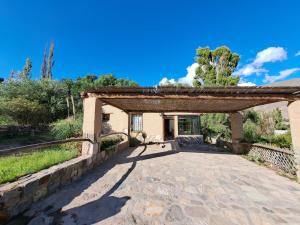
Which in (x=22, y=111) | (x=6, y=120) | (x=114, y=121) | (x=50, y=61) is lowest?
(x=114, y=121)

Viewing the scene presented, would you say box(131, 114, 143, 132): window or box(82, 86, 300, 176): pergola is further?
box(131, 114, 143, 132): window

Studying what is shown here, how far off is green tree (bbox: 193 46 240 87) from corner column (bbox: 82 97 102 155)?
1603cm

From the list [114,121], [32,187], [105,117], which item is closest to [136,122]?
[114,121]

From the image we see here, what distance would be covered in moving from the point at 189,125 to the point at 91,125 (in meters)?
11.4

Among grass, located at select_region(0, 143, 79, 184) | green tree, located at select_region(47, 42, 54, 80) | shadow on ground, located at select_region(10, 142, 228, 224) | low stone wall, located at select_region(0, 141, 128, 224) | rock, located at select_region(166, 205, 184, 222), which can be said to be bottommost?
rock, located at select_region(166, 205, 184, 222)

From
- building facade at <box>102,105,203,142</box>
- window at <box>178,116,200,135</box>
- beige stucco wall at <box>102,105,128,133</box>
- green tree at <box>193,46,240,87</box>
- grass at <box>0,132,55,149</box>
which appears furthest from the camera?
green tree at <box>193,46,240,87</box>

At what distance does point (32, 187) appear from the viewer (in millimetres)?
2959

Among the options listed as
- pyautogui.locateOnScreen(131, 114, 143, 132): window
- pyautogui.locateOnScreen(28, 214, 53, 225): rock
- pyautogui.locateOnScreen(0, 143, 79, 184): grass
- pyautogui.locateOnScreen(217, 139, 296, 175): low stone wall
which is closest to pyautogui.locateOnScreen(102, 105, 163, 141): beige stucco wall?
pyautogui.locateOnScreen(131, 114, 143, 132): window

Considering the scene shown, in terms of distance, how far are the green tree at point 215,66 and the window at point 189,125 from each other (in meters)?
5.94

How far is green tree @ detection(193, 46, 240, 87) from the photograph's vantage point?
18675mm

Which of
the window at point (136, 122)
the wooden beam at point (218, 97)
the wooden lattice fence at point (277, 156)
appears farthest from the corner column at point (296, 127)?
the window at point (136, 122)

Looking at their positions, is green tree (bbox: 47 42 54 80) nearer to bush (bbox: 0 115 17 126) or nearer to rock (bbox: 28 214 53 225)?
bush (bbox: 0 115 17 126)

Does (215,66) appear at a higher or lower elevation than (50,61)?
lower

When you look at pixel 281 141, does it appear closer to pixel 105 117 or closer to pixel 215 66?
pixel 105 117
